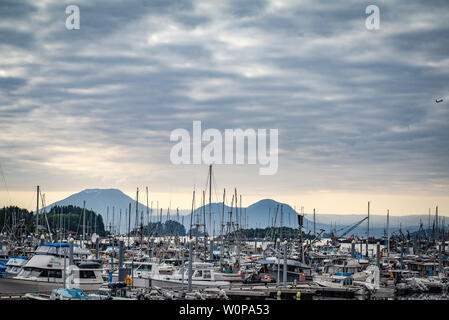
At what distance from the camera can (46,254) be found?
163 feet

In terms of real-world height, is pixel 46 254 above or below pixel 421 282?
above

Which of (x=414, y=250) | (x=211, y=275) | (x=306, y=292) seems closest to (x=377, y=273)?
(x=306, y=292)

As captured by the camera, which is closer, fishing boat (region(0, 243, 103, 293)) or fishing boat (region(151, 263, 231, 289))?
fishing boat (region(0, 243, 103, 293))

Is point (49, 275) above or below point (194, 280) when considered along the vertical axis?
above

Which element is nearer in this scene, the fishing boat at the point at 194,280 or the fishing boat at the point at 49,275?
the fishing boat at the point at 49,275

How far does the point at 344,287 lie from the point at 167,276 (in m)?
17.7

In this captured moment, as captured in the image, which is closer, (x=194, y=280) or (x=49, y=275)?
(x=49, y=275)
